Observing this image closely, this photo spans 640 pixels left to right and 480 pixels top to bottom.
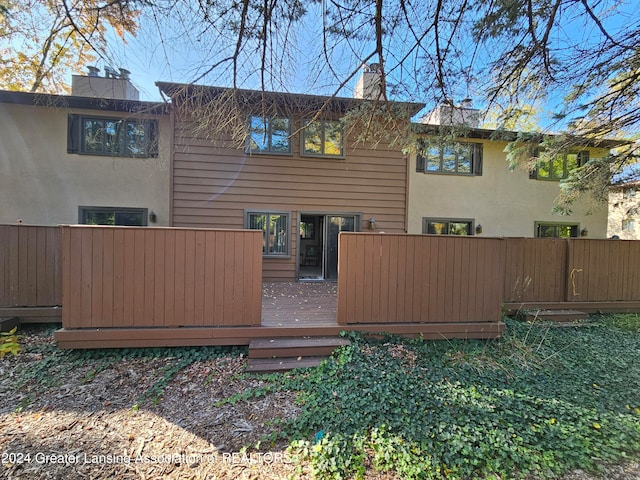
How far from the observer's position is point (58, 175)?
21.7ft

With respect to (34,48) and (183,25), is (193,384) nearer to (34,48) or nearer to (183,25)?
(183,25)

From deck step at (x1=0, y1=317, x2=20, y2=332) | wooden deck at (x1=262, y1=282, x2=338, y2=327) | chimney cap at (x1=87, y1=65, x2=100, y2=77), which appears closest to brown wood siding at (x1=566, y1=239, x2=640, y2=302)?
wooden deck at (x1=262, y1=282, x2=338, y2=327)

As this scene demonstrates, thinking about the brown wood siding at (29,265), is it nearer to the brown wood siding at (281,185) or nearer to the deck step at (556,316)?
the brown wood siding at (281,185)

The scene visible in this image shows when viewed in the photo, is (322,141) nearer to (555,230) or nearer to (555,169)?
(555,169)

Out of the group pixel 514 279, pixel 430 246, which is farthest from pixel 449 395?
pixel 514 279

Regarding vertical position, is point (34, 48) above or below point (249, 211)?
above

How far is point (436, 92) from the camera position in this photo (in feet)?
12.4

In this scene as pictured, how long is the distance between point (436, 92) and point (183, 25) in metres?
3.34

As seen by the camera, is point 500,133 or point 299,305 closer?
point 299,305

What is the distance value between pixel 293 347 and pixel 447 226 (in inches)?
256

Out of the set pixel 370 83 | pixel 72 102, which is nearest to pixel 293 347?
pixel 370 83

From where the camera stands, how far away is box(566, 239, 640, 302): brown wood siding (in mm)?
5484

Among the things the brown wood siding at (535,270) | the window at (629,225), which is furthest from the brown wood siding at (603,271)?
the window at (629,225)

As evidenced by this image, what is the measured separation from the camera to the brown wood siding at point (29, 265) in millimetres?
3955
